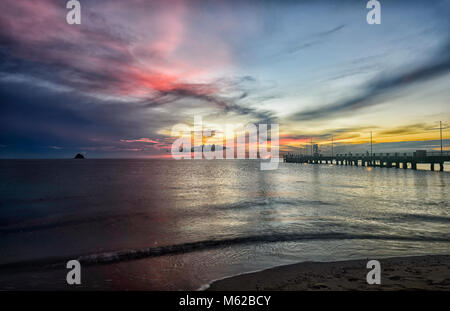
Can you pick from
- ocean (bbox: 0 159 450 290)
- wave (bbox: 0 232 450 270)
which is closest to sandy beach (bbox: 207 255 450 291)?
ocean (bbox: 0 159 450 290)

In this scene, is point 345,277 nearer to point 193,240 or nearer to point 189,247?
point 189,247

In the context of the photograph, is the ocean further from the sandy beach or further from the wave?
the sandy beach

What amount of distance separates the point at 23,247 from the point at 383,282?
42.4ft

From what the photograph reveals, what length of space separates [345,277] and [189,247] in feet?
18.1

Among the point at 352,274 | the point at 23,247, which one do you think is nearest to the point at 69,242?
the point at 23,247

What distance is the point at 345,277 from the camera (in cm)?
603

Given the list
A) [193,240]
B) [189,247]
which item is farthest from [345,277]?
[193,240]

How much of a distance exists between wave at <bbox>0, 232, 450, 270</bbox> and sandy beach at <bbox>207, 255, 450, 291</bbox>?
2.80 m

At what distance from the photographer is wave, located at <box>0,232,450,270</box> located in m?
7.88

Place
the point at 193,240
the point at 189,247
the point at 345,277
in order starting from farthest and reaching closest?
1. the point at 193,240
2. the point at 189,247
3. the point at 345,277

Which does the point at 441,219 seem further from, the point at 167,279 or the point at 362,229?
the point at 167,279

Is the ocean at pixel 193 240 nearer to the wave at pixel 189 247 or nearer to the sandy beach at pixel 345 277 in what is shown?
the wave at pixel 189 247

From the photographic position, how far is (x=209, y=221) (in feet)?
46.2
